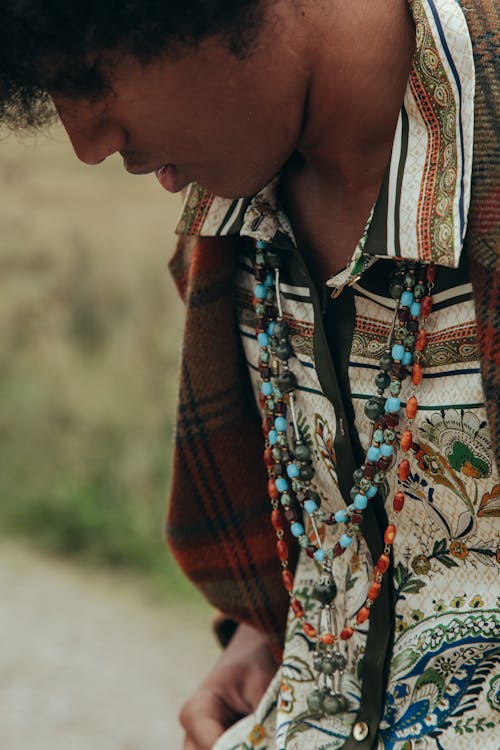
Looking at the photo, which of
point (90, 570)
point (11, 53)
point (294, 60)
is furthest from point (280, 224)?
point (90, 570)

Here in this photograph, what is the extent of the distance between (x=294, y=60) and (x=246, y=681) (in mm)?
1179

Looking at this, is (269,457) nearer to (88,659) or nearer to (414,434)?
(414,434)

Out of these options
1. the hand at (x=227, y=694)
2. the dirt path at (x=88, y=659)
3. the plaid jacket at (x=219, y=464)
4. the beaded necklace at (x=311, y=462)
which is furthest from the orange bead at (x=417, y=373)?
the dirt path at (x=88, y=659)

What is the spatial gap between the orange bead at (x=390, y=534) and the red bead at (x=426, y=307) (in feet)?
1.07

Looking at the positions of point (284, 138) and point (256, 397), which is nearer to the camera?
point (284, 138)

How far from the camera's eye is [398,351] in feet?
5.38

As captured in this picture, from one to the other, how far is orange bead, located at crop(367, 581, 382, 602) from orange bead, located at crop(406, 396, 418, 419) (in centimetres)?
29

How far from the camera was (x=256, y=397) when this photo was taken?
2.05 metres

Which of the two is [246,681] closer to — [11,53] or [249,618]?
[249,618]

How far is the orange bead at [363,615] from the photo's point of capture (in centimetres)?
180

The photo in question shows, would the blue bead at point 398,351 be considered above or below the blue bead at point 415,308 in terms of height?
below

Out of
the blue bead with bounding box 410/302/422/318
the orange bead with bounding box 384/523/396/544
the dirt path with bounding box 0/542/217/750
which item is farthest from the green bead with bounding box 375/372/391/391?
the dirt path with bounding box 0/542/217/750

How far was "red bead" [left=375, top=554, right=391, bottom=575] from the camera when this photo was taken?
175 centimetres

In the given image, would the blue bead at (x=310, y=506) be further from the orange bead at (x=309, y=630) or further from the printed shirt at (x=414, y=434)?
the orange bead at (x=309, y=630)
